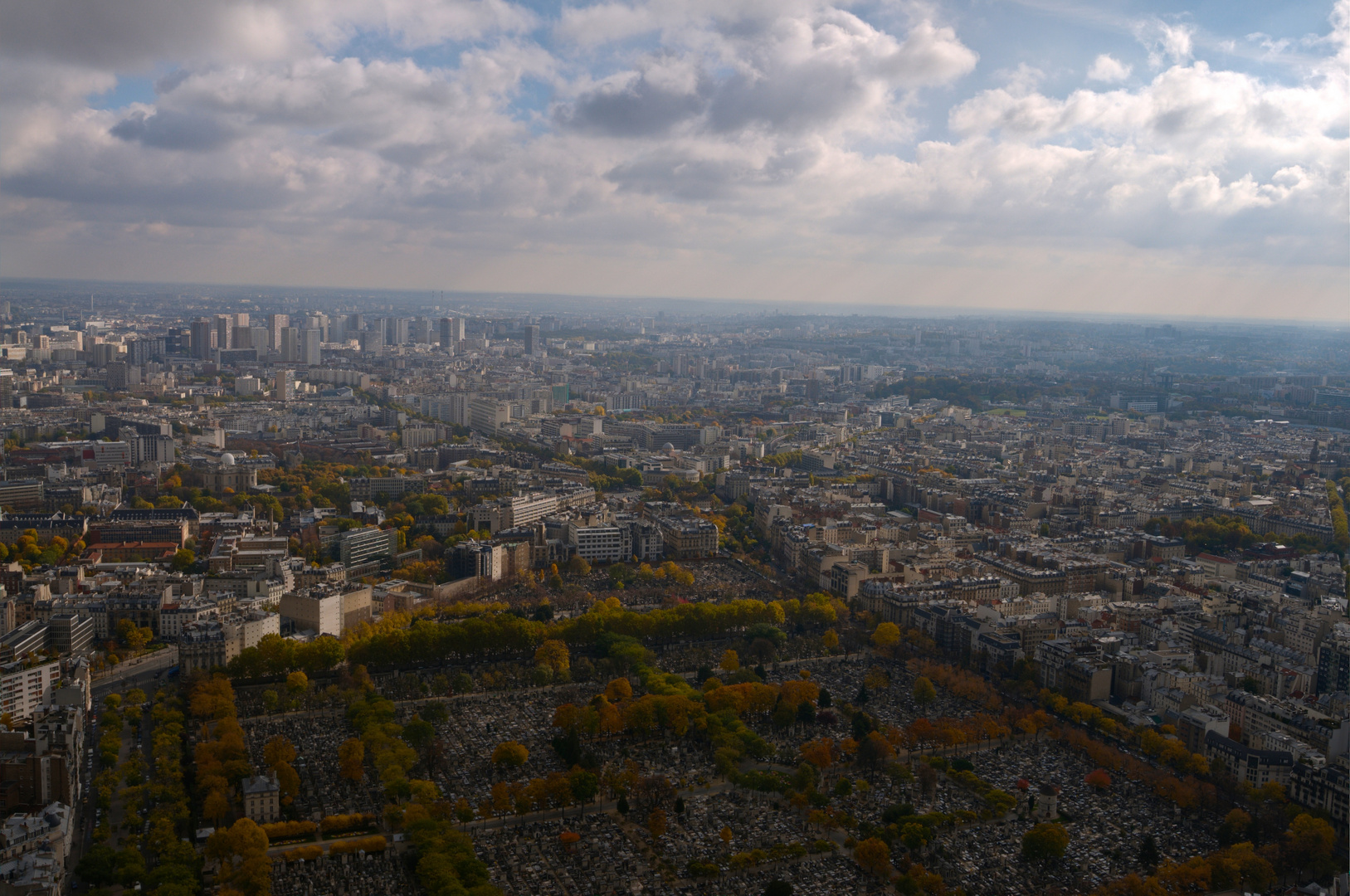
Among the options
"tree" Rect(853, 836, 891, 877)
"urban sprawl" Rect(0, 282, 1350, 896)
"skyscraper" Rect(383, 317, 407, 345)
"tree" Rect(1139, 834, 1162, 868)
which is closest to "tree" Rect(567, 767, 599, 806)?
"urban sprawl" Rect(0, 282, 1350, 896)

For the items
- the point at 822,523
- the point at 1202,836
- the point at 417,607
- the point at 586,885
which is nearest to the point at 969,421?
the point at 822,523

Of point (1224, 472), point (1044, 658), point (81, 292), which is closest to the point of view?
point (1044, 658)

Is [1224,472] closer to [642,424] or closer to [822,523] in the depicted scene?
[822,523]

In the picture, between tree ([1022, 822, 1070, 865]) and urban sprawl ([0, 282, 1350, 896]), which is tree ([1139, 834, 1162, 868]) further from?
tree ([1022, 822, 1070, 865])

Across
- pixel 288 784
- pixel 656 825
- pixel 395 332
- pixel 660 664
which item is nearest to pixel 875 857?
pixel 656 825

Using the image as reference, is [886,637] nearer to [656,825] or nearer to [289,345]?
[656,825]

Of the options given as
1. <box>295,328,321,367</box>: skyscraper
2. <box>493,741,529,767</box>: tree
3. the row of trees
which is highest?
<box>295,328,321,367</box>: skyscraper

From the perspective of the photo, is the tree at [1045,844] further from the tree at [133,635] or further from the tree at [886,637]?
the tree at [133,635]
